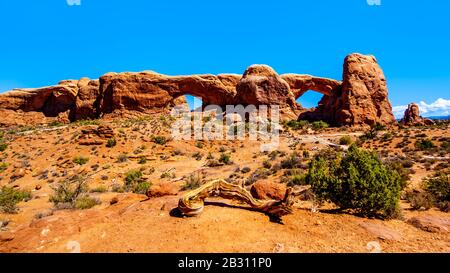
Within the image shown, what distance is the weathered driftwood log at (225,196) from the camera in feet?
21.9

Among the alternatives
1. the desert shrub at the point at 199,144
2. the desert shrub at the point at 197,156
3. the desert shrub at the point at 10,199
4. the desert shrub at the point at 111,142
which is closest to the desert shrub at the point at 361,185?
the desert shrub at the point at 10,199

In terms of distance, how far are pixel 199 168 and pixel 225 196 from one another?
38.3ft

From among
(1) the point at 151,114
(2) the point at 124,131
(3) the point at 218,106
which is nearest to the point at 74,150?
(2) the point at 124,131

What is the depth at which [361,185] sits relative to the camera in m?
7.74

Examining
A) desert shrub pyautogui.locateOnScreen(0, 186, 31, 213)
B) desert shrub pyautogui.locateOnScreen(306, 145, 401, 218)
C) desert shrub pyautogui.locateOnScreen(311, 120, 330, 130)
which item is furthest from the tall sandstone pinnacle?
desert shrub pyautogui.locateOnScreen(0, 186, 31, 213)

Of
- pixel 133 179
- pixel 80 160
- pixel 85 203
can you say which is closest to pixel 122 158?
pixel 80 160

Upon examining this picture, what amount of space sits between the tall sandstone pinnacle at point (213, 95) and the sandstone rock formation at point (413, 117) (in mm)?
3202

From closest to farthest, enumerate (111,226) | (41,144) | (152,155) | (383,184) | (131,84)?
(111,226) < (383,184) < (152,155) < (41,144) < (131,84)

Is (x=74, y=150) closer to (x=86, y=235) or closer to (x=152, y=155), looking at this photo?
(x=152, y=155)

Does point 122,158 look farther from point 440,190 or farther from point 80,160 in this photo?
point 440,190

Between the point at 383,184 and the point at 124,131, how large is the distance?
24.8 meters

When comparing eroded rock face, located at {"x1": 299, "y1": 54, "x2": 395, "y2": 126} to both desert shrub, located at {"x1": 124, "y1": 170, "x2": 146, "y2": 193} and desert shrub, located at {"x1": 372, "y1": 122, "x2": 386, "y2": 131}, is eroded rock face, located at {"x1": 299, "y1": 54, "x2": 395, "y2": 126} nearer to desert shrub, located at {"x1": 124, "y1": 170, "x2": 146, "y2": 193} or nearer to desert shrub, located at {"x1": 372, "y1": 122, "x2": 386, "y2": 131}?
desert shrub, located at {"x1": 372, "y1": 122, "x2": 386, "y2": 131}

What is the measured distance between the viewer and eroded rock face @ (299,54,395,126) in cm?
3039

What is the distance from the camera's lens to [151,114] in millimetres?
39844
